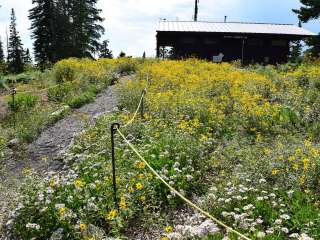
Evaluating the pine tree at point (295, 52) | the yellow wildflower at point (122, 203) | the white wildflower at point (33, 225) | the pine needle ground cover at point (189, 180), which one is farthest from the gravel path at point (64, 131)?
the pine tree at point (295, 52)

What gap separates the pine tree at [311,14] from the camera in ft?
84.0

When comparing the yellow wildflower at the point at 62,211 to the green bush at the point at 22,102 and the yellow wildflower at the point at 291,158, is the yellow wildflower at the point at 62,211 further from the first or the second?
the green bush at the point at 22,102

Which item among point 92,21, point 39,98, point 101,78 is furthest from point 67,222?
point 92,21

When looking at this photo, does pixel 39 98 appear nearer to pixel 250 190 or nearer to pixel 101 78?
pixel 101 78

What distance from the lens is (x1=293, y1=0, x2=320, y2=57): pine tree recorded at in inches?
1008

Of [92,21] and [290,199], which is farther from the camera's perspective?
[92,21]

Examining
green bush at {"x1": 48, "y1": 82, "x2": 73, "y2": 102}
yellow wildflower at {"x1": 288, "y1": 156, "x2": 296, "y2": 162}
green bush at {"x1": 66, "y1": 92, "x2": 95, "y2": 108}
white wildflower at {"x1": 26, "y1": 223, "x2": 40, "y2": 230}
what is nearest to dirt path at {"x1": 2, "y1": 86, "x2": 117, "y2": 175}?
green bush at {"x1": 66, "y1": 92, "x2": 95, "y2": 108}

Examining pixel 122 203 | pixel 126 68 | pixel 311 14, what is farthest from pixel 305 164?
pixel 311 14

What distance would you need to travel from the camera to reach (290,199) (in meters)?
5.77

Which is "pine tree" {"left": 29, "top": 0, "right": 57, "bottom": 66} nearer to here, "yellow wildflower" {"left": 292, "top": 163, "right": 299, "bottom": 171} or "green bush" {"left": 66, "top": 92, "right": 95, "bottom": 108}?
"green bush" {"left": 66, "top": 92, "right": 95, "bottom": 108}

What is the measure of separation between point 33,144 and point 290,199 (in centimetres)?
623

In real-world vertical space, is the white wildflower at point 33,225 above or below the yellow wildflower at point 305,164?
below

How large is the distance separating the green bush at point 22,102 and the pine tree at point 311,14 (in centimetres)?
1683

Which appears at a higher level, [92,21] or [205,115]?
[92,21]
